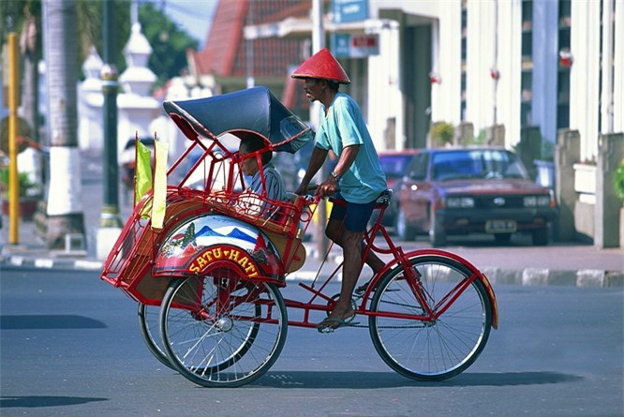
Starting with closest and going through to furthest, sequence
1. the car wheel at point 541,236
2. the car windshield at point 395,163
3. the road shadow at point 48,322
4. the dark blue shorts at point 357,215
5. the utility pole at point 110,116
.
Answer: the dark blue shorts at point 357,215
the road shadow at point 48,322
the car wheel at point 541,236
the utility pole at point 110,116
the car windshield at point 395,163

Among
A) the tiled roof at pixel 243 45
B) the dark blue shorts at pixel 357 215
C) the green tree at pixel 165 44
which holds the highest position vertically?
the green tree at pixel 165 44

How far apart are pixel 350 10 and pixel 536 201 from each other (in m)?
13.0

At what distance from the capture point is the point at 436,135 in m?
28.5

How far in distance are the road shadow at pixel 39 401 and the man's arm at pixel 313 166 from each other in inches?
69.5

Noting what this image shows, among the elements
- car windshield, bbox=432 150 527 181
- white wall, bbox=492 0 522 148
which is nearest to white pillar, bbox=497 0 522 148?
white wall, bbox=492 0 522 148

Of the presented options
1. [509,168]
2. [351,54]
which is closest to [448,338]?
[509,168]

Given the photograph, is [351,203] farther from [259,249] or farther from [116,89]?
[116,89]

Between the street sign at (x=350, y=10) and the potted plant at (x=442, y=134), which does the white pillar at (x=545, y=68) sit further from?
the street sign at (x=350, y=10)

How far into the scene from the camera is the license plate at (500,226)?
754 inches

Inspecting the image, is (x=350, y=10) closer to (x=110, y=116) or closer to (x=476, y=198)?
(x=110, y=116)

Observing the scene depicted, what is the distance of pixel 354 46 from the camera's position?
26625 millimetres

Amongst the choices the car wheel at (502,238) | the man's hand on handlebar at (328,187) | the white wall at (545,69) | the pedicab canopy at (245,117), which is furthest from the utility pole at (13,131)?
the man's hand on handlebar at (328,187)

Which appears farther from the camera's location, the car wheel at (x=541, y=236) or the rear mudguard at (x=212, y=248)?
the car wheel at (x=541, y=236)

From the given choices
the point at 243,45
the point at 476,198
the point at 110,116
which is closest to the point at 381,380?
the point at 476,198
